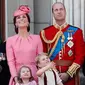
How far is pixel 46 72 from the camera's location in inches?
203

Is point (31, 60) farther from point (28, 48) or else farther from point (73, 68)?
point (73, 68)

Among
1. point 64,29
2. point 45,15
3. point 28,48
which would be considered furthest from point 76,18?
point 28,48

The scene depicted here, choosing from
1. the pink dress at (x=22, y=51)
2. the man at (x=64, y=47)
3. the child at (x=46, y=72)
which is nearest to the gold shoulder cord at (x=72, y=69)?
the man at (x=64, y=47)

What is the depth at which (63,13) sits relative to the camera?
213 inches

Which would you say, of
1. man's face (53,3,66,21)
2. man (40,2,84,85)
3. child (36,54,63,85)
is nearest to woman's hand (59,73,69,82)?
man (40,2,84,85)

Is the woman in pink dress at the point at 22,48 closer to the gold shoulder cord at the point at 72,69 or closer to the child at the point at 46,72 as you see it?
the child at the point at 46,72

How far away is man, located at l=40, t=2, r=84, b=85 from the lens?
5379 millimetres

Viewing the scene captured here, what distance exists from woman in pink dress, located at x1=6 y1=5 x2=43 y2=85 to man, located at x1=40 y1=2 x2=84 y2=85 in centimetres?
22

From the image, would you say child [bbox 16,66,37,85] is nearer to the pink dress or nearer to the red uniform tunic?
the pink dress

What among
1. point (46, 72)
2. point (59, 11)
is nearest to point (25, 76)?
point (46, 72)

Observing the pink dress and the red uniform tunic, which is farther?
the red uniform tunic

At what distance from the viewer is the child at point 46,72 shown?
16.9 ft

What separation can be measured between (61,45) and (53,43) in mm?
92

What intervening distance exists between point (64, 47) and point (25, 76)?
58cm
